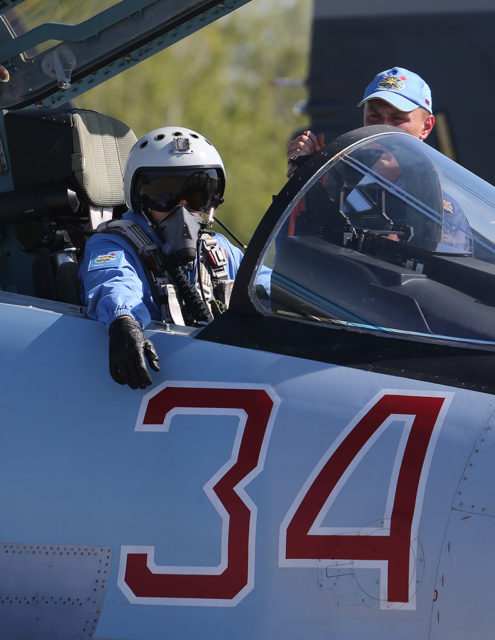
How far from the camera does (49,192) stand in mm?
3672

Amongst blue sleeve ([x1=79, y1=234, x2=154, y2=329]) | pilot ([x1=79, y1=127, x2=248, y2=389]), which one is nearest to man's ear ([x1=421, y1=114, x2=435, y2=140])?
pilot ([x1=79, y1=127, x2=248, y2=389])

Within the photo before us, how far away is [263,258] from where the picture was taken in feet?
8.32

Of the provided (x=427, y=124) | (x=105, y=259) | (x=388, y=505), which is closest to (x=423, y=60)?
(x=427, y=124)

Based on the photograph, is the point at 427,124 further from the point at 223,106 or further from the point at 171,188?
the point at 223,106

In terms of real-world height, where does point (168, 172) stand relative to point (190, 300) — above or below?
above

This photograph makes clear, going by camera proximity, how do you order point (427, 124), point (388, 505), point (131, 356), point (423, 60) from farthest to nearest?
point (423, 60) → point (427, 124) → point (131, 356) → point (388, 505)

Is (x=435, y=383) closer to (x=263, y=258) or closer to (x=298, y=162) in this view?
(x=263, y=258)

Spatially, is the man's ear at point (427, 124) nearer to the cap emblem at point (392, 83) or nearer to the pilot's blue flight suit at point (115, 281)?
the cap emblem at point (392, 83)

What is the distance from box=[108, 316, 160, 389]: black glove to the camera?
2.45 meters

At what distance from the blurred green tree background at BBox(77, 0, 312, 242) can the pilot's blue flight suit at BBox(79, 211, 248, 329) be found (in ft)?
82.8

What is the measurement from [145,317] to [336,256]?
0.61 metres

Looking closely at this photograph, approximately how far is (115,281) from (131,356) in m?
0.41

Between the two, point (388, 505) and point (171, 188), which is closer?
point (388, 505)

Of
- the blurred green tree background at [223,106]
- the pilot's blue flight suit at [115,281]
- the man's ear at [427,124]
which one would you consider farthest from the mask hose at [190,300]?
the blurred green tree background at [223,106]
